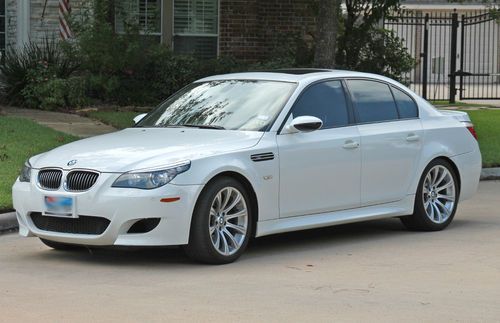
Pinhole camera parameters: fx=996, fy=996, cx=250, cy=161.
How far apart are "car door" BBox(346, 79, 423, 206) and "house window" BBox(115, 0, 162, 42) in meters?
10.4

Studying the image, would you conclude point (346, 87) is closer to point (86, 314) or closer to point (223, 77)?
point (223, 77)

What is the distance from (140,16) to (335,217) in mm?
12796

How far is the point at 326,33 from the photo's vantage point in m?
15.9

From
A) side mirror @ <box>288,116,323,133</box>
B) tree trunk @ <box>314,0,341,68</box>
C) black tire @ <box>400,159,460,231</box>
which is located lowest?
black tire @ <box>400,159,460,231</box>

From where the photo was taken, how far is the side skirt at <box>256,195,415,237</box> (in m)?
8.33

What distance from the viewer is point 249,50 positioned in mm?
21891

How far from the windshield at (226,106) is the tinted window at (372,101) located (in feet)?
2.51

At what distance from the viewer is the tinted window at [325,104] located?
346 inches

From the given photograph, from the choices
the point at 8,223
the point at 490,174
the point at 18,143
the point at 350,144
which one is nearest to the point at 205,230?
the point at 350,144

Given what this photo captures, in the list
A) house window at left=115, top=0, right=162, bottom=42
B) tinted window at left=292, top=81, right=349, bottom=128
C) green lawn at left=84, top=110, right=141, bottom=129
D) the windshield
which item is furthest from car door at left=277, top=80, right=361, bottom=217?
house window at left=115, top=0, right=162, bottom=42

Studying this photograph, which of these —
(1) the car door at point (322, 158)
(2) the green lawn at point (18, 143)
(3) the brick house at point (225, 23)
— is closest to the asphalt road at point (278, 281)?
(1) the car door at point (322, 158)

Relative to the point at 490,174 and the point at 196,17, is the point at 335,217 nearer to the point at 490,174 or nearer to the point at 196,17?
the point at 490,174

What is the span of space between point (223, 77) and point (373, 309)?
11.7ft

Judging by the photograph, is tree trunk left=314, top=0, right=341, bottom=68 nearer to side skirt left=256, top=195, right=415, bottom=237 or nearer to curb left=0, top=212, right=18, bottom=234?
side skirt left=256, top=195, right=415, bottom=237
